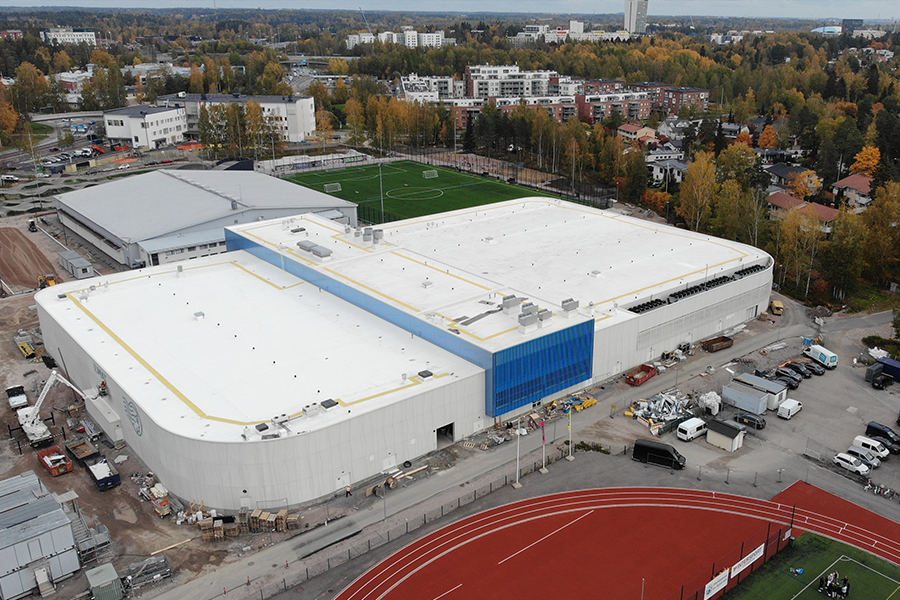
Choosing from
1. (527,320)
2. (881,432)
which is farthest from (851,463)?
(527,320)

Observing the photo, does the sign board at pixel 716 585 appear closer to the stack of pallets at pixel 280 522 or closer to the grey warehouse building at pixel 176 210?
the stack of pallets at pixel 280 522

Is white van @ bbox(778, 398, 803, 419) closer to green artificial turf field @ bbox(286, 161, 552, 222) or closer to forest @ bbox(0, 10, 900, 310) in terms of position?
forest @ bbox(0, 10, 900, 310)

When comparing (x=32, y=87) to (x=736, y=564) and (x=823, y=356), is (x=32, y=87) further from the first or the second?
(x=736, y=564)

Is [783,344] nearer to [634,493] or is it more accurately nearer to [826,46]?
[634,493]

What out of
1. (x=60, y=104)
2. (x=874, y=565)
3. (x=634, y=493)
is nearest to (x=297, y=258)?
(x=634, y=493)

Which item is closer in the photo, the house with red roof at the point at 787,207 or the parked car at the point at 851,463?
the parked car at the point at 851,463

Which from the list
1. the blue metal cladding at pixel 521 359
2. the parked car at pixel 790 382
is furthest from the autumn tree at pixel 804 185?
the blue metal cladding at pixel 521 359
